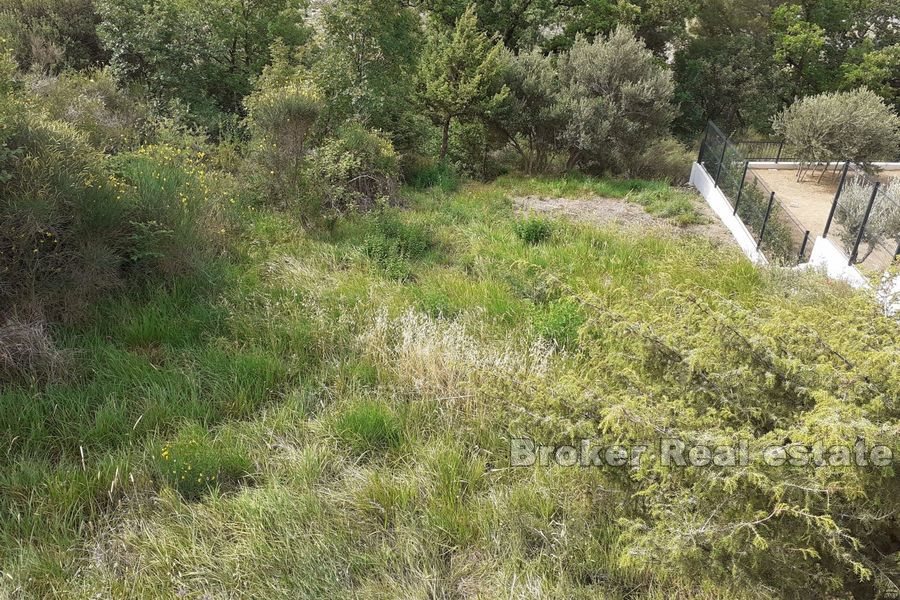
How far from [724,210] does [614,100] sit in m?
3.79

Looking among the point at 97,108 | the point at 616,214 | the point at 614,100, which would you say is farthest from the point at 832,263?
the point at 97,108

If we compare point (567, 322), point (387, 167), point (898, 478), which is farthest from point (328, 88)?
point (898, 478)

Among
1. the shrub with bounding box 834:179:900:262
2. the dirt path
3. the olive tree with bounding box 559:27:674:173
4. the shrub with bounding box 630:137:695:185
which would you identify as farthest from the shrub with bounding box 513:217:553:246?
the shrub with bounding box 630:137:695:185

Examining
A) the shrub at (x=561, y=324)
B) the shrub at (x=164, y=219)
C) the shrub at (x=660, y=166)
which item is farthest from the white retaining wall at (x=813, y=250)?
the shrub at (x=164, y=219)

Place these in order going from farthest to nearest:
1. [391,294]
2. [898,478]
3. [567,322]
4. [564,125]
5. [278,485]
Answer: [564,125] → [391,294] → [567,322] → [278,485] → [898,478]

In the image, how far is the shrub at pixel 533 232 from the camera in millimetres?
7551

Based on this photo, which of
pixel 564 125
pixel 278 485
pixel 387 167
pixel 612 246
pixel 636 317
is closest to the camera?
pixel 636 317

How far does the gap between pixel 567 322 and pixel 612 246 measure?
9.55ft

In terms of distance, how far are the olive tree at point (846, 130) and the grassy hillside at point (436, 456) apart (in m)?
10.6

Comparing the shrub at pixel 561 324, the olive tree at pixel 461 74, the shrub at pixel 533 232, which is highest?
the olive tree at pixel 461 74

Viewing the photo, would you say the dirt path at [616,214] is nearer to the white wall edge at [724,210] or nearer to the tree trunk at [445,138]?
the white wall edge at [724,210]

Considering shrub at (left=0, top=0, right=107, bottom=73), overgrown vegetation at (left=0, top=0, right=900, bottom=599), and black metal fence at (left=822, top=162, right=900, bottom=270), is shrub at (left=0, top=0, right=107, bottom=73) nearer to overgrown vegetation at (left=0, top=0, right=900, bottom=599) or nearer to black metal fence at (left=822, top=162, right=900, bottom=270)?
overgrown vegetation at (left=0, top=0, right=900, bottom=599)

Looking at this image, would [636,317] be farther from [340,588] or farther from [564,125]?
[564,125]

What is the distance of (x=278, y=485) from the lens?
3.05m
